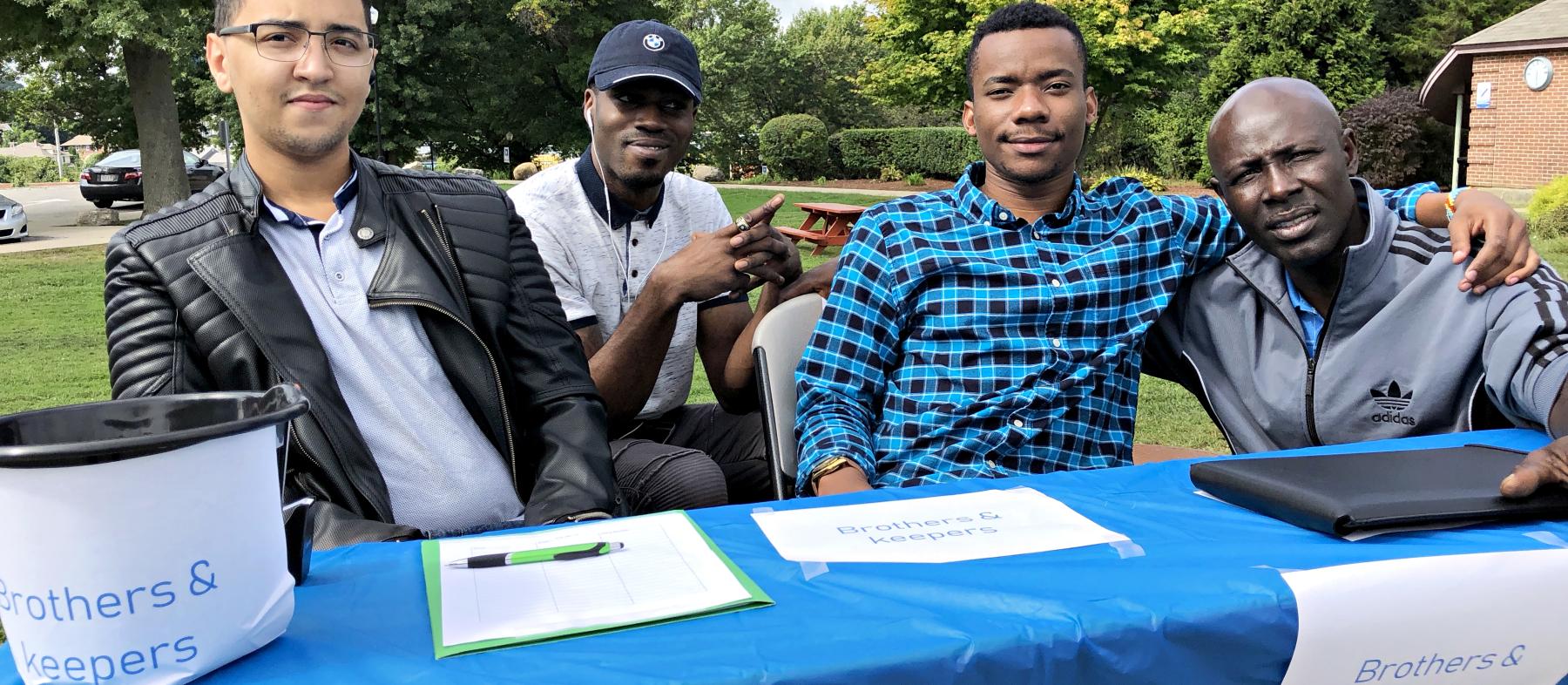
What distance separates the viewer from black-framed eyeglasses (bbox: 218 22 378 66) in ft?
7.05

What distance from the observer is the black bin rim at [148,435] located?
96 cm

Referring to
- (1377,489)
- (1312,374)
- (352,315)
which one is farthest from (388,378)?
(1312,374)

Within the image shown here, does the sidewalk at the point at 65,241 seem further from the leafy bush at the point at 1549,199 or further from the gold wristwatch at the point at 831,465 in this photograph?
the leafy bush at the point at 1549,199

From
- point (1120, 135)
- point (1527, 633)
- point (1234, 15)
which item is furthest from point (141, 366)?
point (1120, 135)

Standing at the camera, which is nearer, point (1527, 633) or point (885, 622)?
point (885, 622)

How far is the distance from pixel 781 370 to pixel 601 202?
796mm

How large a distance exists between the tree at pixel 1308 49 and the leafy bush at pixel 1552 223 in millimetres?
10327

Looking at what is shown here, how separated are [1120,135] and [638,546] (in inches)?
1243

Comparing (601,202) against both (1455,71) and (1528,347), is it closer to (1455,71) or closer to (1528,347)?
(1528,347)

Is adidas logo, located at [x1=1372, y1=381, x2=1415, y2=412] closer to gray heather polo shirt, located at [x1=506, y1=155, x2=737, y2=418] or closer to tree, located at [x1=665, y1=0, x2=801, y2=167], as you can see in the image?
gray heather polo shirt, located at [x1=506, y1=155, x2=737, y2=418]

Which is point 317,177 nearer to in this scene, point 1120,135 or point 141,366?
point 141,366

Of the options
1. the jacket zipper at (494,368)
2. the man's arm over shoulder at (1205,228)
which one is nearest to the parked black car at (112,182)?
the jacket zipper at (494,368)

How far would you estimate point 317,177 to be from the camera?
232 centimetres

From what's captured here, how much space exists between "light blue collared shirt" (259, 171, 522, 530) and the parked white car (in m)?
19.1
